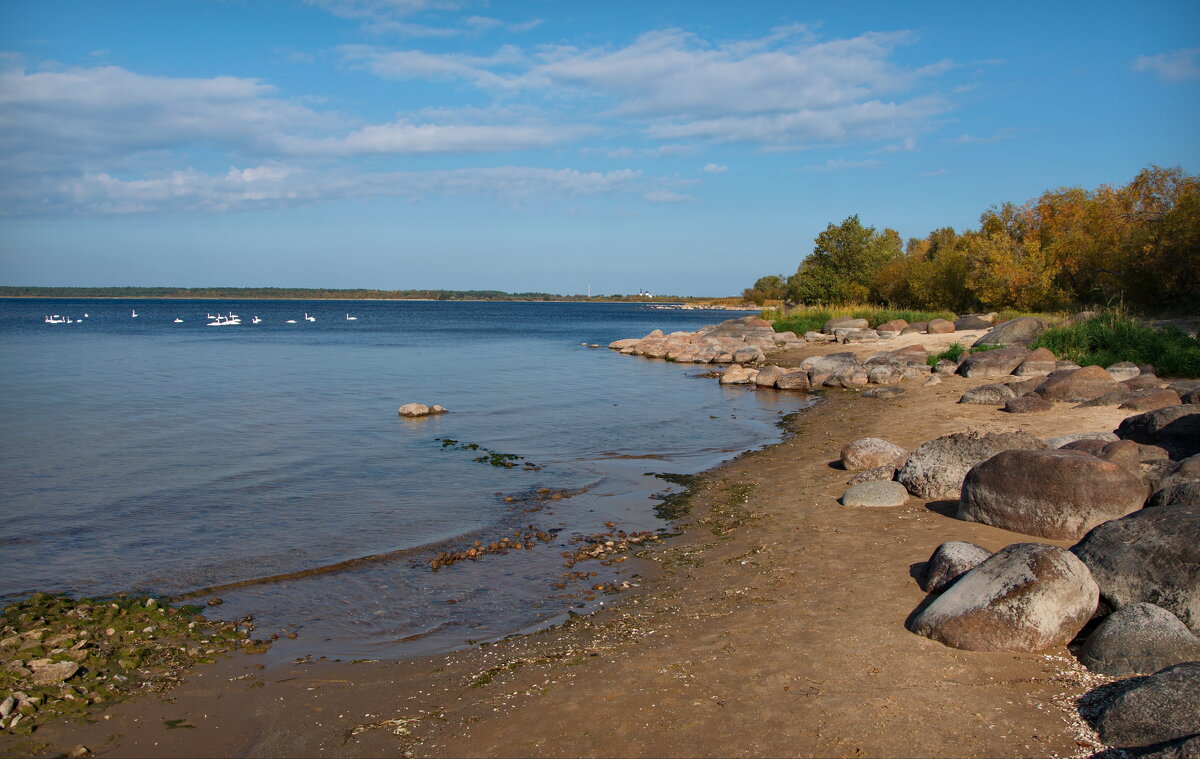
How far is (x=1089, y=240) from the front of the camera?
38.4m

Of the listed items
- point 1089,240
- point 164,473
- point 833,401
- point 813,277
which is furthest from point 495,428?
point 813,277

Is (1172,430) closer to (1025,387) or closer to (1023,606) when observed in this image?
(1023,606)

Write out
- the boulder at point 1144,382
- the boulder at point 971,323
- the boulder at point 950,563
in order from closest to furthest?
the boulder at point 950,563, the boulder at point 1144,382, the boulder at point 971,323

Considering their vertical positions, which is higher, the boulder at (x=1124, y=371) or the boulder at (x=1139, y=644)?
the boulder at (x=1124, y=371)

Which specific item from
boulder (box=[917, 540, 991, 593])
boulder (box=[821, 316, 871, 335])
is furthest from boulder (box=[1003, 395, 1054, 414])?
boulder (box=[821, 316, 871, 335])

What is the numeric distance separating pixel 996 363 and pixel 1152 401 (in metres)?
9.26

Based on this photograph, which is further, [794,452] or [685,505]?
[794,452]

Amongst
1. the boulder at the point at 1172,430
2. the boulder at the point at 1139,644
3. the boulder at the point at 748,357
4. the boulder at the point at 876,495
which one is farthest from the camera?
the boulder at the point at 748,357

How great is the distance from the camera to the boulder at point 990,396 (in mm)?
19203

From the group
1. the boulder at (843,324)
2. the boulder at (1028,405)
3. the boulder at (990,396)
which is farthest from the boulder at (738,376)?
the boulder at (843,324)

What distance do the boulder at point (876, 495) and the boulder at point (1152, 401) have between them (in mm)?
7415

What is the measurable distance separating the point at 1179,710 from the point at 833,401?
64.5ft

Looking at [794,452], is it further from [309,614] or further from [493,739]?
[493,739]

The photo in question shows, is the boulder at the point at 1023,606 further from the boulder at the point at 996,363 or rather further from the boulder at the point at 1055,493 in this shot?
the boulder at the point at 996,363
